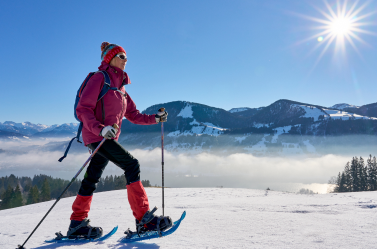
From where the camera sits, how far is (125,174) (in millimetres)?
2604

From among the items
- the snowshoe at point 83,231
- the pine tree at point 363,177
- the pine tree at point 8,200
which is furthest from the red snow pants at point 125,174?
the pine tree at point 8,200

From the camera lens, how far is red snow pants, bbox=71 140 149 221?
2.55 metres

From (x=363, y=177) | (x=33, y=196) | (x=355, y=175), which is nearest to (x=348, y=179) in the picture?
(x=355, y=175)

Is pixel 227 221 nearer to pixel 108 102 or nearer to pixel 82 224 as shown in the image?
pixel 82 224

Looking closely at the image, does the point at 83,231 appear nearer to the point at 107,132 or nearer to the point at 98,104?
the point at 107,132

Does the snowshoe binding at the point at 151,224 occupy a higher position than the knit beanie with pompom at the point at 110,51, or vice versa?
the knit beanie with pompom at the point at 110,51

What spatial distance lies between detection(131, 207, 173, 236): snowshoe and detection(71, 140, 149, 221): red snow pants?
0.08 metres

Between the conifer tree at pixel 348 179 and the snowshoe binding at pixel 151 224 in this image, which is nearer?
the snowshoe binding at pixel 151 224

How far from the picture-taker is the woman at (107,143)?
247cm

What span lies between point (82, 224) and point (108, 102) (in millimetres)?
1578

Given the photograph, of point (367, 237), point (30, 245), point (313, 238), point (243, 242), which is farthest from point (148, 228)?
point (367, 237)

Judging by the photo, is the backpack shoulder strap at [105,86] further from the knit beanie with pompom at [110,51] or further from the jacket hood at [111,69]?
the knit beanie with pompom at [110,51]

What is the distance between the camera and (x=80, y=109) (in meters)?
2.48

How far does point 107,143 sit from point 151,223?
1101 mm
